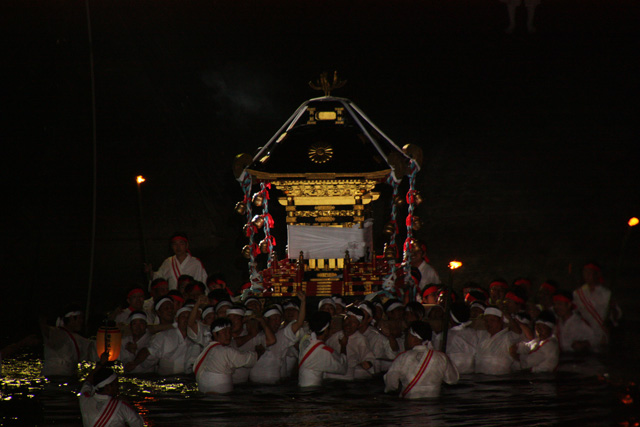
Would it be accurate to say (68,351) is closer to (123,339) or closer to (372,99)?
(123,339)

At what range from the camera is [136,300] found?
7.10 meters

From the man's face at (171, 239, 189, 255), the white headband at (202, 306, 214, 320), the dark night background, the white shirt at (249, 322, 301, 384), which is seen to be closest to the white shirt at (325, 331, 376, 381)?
the white shirt at (249, 322, 301, 384)

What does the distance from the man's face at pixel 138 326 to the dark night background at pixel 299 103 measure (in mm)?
4235

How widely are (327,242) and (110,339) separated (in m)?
3.37

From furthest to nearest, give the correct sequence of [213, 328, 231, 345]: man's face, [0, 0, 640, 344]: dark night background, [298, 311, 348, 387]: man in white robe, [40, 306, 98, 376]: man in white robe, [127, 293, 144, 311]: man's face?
[0, 0, 640, 344]: dark night background → [127, 293, 144, 311]: man's face → [40, 306, 98, 376]: man in white robe → [298, 311, 348, 387]: man in white robe → [213, 328, 231, 345]: man's face

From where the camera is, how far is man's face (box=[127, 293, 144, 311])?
23.2 feet

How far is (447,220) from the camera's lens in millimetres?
10758

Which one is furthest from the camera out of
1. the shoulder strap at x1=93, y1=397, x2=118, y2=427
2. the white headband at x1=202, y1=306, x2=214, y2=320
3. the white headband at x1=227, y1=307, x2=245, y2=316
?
the white headband at x1=202, y1=306, x2=214, y2=320

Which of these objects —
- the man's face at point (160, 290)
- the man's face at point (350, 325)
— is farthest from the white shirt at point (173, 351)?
the man's face at point (350, 325)

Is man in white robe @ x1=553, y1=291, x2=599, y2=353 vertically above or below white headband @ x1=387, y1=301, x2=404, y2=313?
below

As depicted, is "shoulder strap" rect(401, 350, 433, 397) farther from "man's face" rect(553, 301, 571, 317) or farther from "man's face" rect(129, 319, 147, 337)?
"man's face" rect(553, 301, 571, 317)

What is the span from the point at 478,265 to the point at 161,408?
6.39m

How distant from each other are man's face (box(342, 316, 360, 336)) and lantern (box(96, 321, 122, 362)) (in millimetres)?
1811

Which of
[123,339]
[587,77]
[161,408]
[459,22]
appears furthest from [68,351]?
[587,77]
